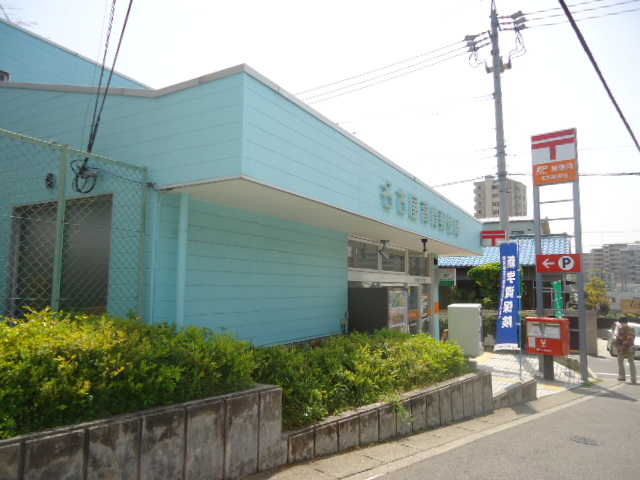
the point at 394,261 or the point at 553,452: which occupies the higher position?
the point at 394,261

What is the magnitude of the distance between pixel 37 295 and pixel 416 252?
1132cm

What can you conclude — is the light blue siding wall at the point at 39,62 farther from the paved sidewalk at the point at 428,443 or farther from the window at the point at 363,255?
the paved sidewalk at the point at 428,443

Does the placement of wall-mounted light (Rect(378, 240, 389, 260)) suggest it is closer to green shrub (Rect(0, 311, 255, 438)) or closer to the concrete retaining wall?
the concrete retaining wall

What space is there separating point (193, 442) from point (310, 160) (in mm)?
4052

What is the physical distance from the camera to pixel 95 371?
10.8 feet

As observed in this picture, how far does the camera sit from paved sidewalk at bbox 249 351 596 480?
14.0ft

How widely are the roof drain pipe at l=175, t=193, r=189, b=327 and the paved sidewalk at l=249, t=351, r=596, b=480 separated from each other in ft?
8.23

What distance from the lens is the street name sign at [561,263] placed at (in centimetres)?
1173

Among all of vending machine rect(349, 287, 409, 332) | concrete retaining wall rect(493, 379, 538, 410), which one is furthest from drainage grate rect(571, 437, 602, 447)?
vending machine rect(349, 287, 409, 332)

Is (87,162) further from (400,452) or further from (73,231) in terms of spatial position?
(400,452)

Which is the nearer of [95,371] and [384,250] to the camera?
[95,371]

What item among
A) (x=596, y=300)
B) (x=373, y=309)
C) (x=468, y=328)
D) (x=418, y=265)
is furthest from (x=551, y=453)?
(x=596, y=300)

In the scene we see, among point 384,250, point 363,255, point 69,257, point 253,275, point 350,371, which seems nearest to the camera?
point 350,371

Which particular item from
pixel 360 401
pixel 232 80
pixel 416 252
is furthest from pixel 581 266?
pixel 232 80
